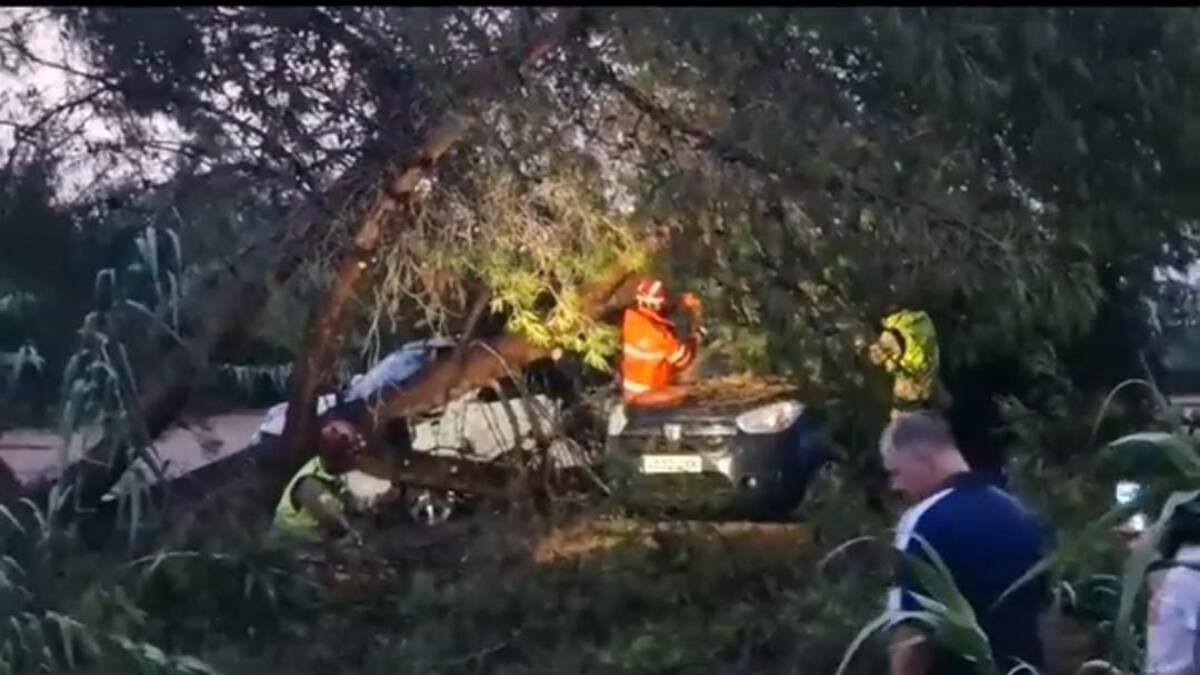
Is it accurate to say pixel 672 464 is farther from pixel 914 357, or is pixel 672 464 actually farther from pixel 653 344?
pixel 914 357

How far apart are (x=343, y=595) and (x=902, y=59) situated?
312 centimetres

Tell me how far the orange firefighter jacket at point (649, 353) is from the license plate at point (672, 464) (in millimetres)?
320

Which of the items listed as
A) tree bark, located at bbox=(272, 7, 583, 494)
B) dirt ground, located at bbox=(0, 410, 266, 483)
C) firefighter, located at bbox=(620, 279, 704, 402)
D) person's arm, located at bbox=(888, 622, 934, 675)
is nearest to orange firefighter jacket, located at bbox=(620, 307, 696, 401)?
firefighter, located at bbox=(620, 279, 704, 402)

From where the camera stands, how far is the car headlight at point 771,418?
28.8 feet

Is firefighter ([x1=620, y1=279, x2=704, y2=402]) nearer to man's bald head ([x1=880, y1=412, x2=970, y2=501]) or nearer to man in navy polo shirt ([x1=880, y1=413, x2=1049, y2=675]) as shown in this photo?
Result: man's bald head ([x1=880, y1=412, x2=970, y2=501])

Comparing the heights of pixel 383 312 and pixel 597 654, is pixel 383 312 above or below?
above

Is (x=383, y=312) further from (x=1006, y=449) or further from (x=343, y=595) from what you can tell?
(x=1006, y=449)

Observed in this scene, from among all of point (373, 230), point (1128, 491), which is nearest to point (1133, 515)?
Result: point (1128, 491)

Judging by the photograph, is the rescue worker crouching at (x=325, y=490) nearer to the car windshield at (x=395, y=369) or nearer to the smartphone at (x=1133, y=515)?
the car windshield at (x=395, y=369)

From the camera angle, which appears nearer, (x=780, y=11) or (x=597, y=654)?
(x=780, y=11)

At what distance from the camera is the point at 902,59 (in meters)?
7.33

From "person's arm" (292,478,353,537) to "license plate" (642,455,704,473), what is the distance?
1.31 meters

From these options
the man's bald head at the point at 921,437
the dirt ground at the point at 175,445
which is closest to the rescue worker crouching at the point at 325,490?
the dirt ground at the point at 175,445

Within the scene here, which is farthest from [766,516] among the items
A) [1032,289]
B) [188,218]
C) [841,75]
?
[188,218]
